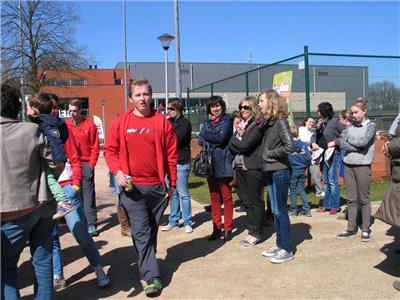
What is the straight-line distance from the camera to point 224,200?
6168 millimetres

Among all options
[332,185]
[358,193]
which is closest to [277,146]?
[358,193]

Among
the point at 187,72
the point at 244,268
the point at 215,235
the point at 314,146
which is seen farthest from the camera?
the point at 187,72

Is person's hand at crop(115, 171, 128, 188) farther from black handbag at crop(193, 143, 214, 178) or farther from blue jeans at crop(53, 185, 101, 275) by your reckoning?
black handbag at crop(193, 143, 214, 178)

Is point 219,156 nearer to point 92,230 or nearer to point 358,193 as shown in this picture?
point 358,193

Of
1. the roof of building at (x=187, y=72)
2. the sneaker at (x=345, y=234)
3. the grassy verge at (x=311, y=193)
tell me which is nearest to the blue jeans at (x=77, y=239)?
the sneaker at (x=345, y=234)

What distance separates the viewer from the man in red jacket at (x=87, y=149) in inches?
251

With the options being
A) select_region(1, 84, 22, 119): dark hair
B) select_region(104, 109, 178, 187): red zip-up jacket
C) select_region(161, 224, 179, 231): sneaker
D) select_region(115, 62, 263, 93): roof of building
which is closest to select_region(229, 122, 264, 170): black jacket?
select_region(104, 109, 178, 187): red zip-up jacket

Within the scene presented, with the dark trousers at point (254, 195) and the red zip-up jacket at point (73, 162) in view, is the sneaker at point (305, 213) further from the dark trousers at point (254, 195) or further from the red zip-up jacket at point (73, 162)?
the red zip-up jacket at point (73, 162)

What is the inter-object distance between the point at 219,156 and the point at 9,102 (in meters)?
3.33

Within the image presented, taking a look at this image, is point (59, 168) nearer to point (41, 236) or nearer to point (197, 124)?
point (41, 236)

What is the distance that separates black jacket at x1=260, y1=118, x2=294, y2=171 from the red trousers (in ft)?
3.20

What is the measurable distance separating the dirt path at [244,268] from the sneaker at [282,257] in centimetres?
7

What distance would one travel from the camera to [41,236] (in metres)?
3.50

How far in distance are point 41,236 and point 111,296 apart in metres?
1.16
